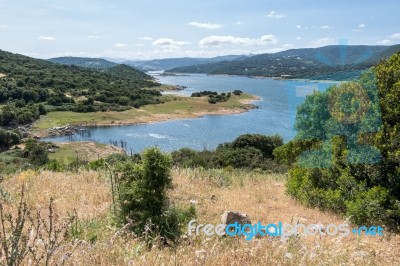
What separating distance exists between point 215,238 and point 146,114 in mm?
95010

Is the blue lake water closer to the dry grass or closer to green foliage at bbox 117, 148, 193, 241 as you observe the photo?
the dry grass

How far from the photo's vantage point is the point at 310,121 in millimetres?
9305

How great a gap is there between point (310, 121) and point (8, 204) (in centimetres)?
693

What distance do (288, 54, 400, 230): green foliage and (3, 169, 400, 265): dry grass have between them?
1.86 feet

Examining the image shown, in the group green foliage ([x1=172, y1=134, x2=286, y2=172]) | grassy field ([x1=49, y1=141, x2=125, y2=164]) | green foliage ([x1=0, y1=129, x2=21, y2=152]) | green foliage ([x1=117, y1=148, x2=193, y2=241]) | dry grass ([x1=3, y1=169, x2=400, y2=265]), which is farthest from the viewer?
green foliage ([x1=0, y1=129, x2=21, y2=152])

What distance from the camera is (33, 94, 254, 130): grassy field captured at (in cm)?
8944

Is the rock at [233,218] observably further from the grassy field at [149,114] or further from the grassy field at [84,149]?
the grassy field at [149,114]

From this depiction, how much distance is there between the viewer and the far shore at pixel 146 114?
86.8m

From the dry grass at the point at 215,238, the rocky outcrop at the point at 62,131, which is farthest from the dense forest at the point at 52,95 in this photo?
the dry grass at the point at 215,238

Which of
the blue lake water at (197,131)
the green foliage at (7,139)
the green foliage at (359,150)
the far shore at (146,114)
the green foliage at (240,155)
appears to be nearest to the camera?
the green foliage at (359,150)

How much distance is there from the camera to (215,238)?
4.75 m

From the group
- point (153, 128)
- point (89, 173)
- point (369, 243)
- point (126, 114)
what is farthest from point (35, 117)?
point (369, 243)

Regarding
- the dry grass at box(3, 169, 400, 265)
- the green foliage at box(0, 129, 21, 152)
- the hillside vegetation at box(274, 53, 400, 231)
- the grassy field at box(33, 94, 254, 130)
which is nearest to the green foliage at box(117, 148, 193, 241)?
the dry grass at box(3, 169, 400, 265)

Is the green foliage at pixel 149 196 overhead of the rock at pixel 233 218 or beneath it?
overhead
